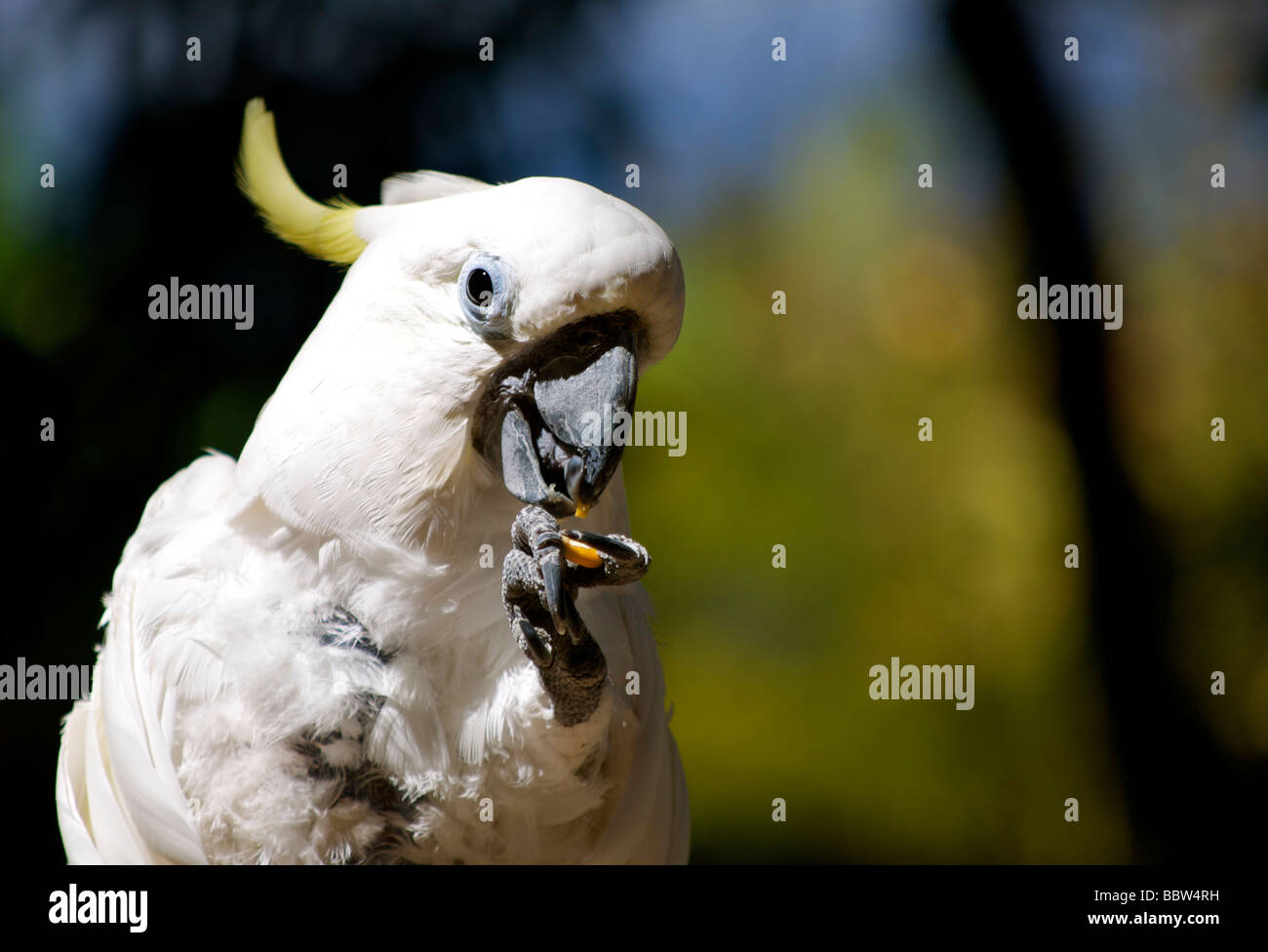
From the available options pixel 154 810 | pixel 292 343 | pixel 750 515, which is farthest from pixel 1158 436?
pixel 154 810

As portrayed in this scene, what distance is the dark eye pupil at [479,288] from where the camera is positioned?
3.40 ft

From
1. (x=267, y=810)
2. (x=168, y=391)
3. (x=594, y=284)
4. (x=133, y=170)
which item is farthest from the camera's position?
(x=168, y=391)

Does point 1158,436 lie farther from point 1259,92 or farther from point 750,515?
point 750,515

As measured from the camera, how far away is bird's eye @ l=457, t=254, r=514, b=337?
40.0 inches

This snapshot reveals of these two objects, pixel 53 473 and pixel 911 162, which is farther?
pixel 911 162

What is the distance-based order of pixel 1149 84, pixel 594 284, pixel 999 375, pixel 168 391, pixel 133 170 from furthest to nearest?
pixel 999 375 < pixel 1149 84 < pixel 168 391 < pixel 133 170 < pixel 594 284

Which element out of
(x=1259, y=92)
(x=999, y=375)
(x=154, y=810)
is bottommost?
(x=154, y=810)

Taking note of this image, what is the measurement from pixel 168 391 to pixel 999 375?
1.90m

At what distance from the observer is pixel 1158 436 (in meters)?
2.21

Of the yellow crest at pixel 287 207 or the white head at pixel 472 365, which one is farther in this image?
the yellow crest at pixel 287 207
